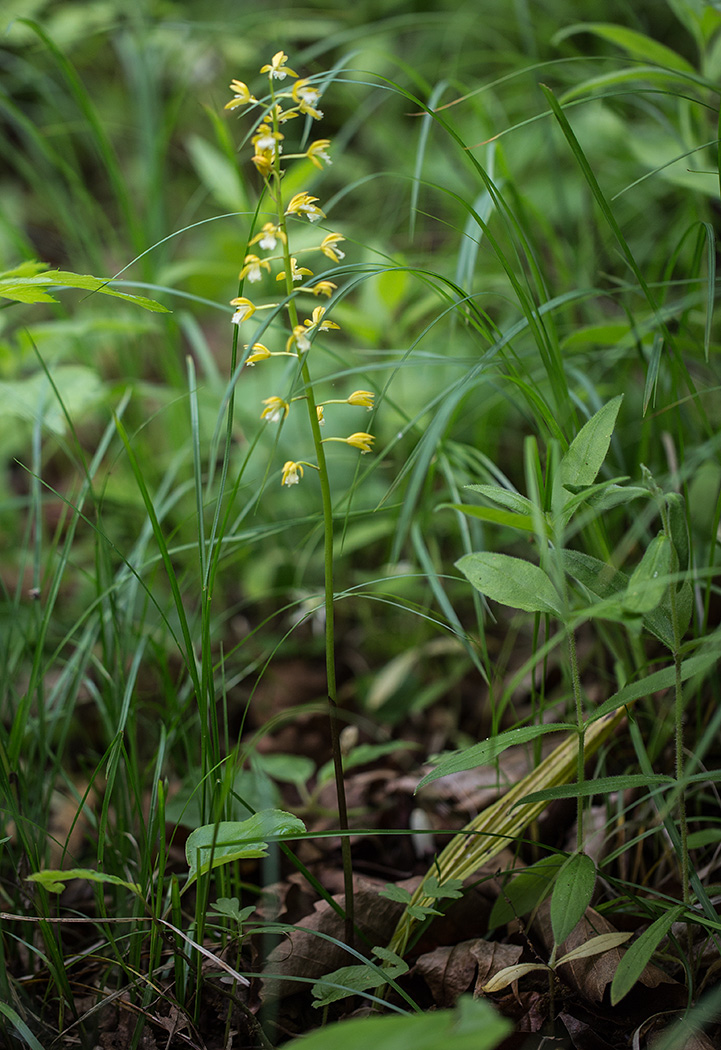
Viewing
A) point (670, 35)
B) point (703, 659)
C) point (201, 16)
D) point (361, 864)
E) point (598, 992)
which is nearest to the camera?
point (703, 659)

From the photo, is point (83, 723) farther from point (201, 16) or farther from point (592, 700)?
point (201, 16)

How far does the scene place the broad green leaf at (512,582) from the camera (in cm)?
82

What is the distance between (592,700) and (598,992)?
0.53 metres

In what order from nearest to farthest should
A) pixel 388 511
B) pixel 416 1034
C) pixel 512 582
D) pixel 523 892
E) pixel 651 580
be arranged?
1. pixel 416 1034
2. pixel 651 580
3. pixel 512 582
4. pixel 523 892
5. pixel 388 511

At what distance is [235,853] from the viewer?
826mm

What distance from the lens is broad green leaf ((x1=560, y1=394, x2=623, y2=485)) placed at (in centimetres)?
82

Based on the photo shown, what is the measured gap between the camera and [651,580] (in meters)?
0.72

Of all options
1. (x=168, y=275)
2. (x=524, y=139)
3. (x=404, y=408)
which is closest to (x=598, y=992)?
(x=404, y=408)

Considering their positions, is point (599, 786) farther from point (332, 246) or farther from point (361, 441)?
point (332, 246)

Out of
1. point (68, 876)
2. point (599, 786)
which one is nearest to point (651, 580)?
point (599, 786)

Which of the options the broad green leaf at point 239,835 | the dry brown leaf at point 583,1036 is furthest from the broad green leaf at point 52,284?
the dry brown leaf at point 583,1036

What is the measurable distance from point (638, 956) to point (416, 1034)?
1.25ft

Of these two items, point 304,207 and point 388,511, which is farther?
point 388,511

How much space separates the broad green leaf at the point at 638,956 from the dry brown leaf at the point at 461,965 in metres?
0.19
